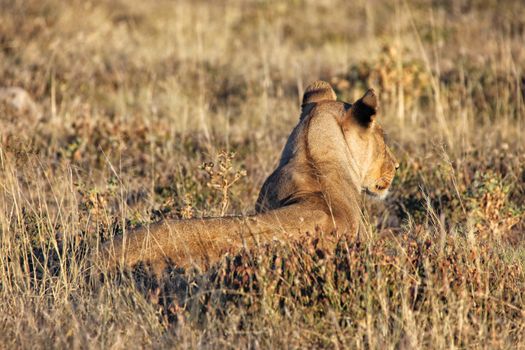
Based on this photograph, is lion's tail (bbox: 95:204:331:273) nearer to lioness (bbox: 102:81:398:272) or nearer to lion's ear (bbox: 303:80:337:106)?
lioness (bbox: 102:81:398:272)

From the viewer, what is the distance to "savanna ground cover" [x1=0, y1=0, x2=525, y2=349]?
14.1ft

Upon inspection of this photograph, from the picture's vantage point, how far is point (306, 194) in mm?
5422

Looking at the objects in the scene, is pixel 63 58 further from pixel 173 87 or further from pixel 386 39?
pixel 386 39

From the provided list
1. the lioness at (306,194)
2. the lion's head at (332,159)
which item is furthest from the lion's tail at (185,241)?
the lion's head at (332,159)

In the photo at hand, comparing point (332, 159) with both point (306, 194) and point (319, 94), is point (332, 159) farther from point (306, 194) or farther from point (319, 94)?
point (319, 94)

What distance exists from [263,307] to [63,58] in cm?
950

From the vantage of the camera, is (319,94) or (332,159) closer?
(332,159)

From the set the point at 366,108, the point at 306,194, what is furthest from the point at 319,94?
the point at 306,194

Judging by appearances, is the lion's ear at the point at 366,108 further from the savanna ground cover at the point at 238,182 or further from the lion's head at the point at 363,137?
the savanna ground cover at the point at 238,182

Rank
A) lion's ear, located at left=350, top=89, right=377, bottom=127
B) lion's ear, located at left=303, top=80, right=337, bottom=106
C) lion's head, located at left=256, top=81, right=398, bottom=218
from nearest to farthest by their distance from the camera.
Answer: lion's head, located at left=256, top=81, right=398, bottom=218
lion's ear, located at left=350, top=89, right=377, bottom=127
lion's ear, located at left=303, top=80, right=337, bottom=106

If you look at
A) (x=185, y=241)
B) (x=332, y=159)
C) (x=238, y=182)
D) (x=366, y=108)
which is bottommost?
(x=238, y=182)

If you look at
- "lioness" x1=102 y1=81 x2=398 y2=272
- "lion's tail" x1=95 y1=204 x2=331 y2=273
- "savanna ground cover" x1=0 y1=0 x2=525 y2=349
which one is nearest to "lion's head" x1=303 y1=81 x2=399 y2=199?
"lioness" x1=102 y1=81 x2=398 y2=272

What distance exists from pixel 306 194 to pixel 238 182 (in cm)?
254

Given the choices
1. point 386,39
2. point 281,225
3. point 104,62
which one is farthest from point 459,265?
point 104,62
